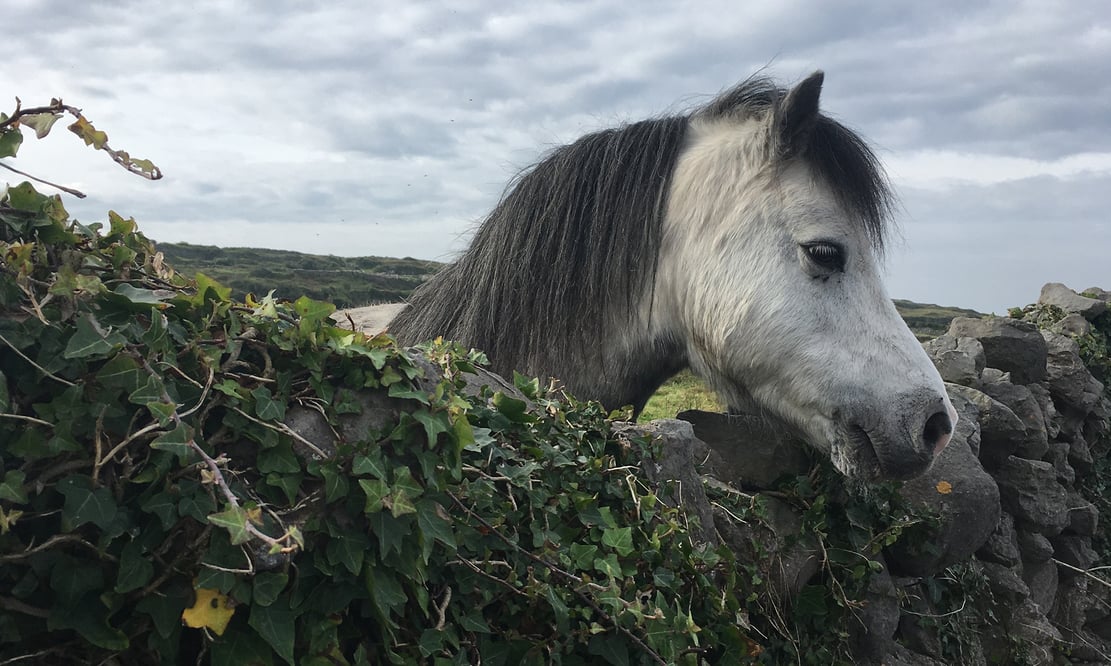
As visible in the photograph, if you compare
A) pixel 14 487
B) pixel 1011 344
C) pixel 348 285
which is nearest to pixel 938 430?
pixel 14 487

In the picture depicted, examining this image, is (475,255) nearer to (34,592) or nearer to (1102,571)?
(34,592)

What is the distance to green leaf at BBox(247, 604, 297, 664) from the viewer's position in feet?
3.71

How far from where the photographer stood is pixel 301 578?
1.21 m

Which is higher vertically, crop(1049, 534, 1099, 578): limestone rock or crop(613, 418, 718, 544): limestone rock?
crop(613, 418, 718, 544): limestone rock

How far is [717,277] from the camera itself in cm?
303

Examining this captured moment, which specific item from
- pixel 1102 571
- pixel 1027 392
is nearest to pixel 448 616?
pixel 1027 392

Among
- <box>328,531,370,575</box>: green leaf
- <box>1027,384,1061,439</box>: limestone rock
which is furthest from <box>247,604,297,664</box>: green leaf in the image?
<box>1027,384,1061,439</box>: limestone rock

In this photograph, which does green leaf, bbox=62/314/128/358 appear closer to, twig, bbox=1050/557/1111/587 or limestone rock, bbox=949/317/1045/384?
limestone rock, bbox=949/317/1045/384

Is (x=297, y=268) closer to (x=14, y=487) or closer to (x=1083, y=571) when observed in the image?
(x=1083, y=571)

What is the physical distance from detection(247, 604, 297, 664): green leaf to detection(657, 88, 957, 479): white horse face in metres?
2.26

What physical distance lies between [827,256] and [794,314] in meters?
0.30

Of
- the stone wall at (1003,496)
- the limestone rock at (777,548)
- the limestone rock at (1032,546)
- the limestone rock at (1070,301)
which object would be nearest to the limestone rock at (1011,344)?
the stone wall at (1003,496)

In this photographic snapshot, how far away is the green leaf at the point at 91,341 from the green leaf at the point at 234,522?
0.35 meters

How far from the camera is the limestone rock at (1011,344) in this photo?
5398 mm
